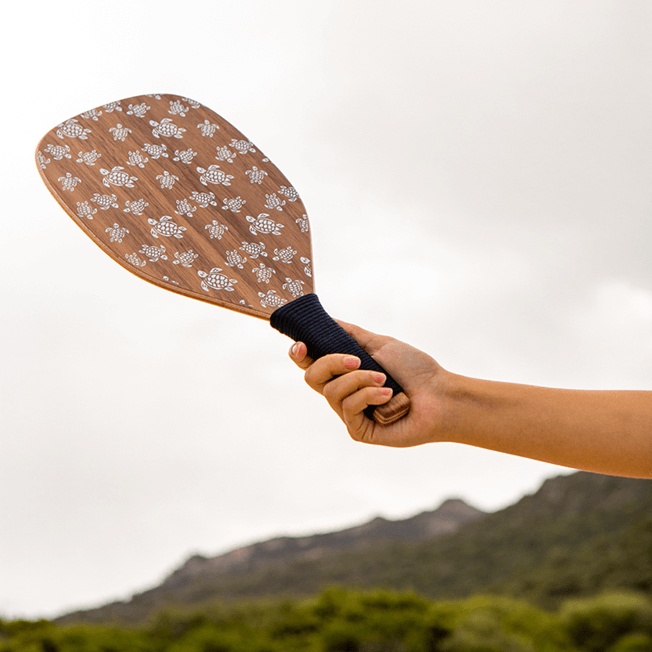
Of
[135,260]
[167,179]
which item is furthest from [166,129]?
[135,260]

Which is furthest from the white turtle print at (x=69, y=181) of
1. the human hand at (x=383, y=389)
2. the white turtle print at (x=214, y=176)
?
the human hand at (x=383, y=389)

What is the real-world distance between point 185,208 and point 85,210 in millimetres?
279

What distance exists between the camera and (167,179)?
8.06 ft

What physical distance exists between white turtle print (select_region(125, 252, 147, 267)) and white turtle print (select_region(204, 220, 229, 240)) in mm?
216

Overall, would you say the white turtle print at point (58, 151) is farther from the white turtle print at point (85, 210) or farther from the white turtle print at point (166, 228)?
the white turtle print at point (166, 228)

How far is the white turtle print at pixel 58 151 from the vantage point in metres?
2.40

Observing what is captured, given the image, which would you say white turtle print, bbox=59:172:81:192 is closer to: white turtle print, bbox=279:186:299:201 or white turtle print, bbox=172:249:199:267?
white turtle print, bbox=172:249:199:267

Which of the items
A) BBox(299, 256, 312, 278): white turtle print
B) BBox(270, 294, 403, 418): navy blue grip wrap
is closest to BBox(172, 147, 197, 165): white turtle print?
BBox(299, 256, 312, 278): white turtle print

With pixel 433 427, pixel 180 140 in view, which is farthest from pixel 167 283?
pixel 433 427

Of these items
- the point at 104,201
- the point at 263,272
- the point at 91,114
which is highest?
the point at 91,114

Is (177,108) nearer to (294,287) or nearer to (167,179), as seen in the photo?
(167,179)

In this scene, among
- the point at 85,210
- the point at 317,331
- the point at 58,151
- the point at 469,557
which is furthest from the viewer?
the point at 469,557

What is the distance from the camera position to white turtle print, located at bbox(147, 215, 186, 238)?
2.34m

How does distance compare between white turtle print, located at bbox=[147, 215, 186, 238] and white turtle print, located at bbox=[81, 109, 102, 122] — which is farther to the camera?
white turtle print, located at bbox=[81, 109, 102, 122]
